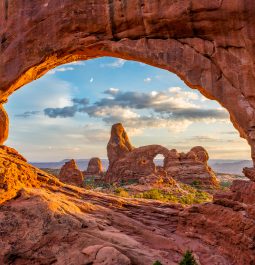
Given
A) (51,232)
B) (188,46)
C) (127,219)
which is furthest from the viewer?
(127,219)

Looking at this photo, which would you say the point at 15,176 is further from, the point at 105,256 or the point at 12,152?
the point at 105,256

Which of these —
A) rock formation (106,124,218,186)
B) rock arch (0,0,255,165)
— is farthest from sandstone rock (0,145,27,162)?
rock formation (106,124,218,186)

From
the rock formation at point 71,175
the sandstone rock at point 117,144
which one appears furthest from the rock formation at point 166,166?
the rock formation at point 71,175

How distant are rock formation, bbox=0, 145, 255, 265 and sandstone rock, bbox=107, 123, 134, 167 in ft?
163

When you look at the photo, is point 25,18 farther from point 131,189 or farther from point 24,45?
point 131,189

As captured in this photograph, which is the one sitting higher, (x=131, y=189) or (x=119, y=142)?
(x=119, y=142)

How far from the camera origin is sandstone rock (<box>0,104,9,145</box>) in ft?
59.4

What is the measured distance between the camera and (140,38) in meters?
14.8

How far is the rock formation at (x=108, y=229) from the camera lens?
11.9 meters

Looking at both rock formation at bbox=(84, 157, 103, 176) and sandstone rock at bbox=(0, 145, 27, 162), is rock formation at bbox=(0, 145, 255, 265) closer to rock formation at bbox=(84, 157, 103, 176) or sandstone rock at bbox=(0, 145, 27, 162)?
sandstone rock at bbox=(0, 145, 27, 162)

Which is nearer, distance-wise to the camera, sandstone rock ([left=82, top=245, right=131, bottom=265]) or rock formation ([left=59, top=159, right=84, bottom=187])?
sandstone rock ([left=82, top=245, right=131, bottom=265])

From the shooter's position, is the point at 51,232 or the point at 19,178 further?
the point at 19,178

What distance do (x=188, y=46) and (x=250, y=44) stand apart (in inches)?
106

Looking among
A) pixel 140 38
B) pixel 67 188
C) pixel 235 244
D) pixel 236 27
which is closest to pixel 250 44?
pixel 236 27
